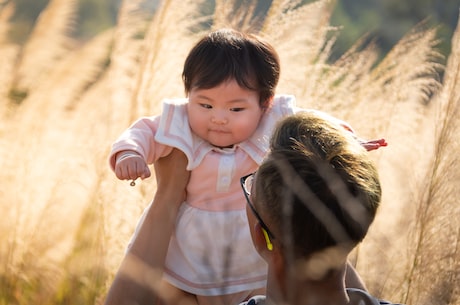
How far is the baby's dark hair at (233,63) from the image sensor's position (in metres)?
2.87

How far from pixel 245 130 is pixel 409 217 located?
0.97m

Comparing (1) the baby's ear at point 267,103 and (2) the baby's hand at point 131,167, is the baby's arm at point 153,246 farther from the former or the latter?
(1) the baby's ear at point 267,103

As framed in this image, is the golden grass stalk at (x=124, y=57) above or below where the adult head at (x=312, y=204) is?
below

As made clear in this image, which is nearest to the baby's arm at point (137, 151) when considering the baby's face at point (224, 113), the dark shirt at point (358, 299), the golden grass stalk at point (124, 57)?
the baby's face at point (224, 113)

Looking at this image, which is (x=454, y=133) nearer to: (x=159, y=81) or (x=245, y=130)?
(x=245, y=130)

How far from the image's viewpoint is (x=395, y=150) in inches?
159

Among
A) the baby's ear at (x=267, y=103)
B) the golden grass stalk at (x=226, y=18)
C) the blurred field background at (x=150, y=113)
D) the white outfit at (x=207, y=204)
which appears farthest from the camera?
the golden grass stalk at (x=226, y=18)

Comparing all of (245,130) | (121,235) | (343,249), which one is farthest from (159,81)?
(343,249)

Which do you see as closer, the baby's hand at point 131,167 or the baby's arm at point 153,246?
the baby's hand at point 131,167

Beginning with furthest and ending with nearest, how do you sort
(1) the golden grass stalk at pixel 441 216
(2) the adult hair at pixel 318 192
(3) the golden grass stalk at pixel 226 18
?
(3) the golden grass stalk at pixel 226 18 → (1) the golden grass stalk at pixel 441 216 → (2) the adult hair at pixel 318 192

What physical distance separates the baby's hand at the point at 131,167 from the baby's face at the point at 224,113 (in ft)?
0.91

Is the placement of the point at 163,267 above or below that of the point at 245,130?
below

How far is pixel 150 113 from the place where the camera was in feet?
12.4

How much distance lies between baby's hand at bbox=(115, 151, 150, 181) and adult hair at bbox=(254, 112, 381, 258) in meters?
0.76
